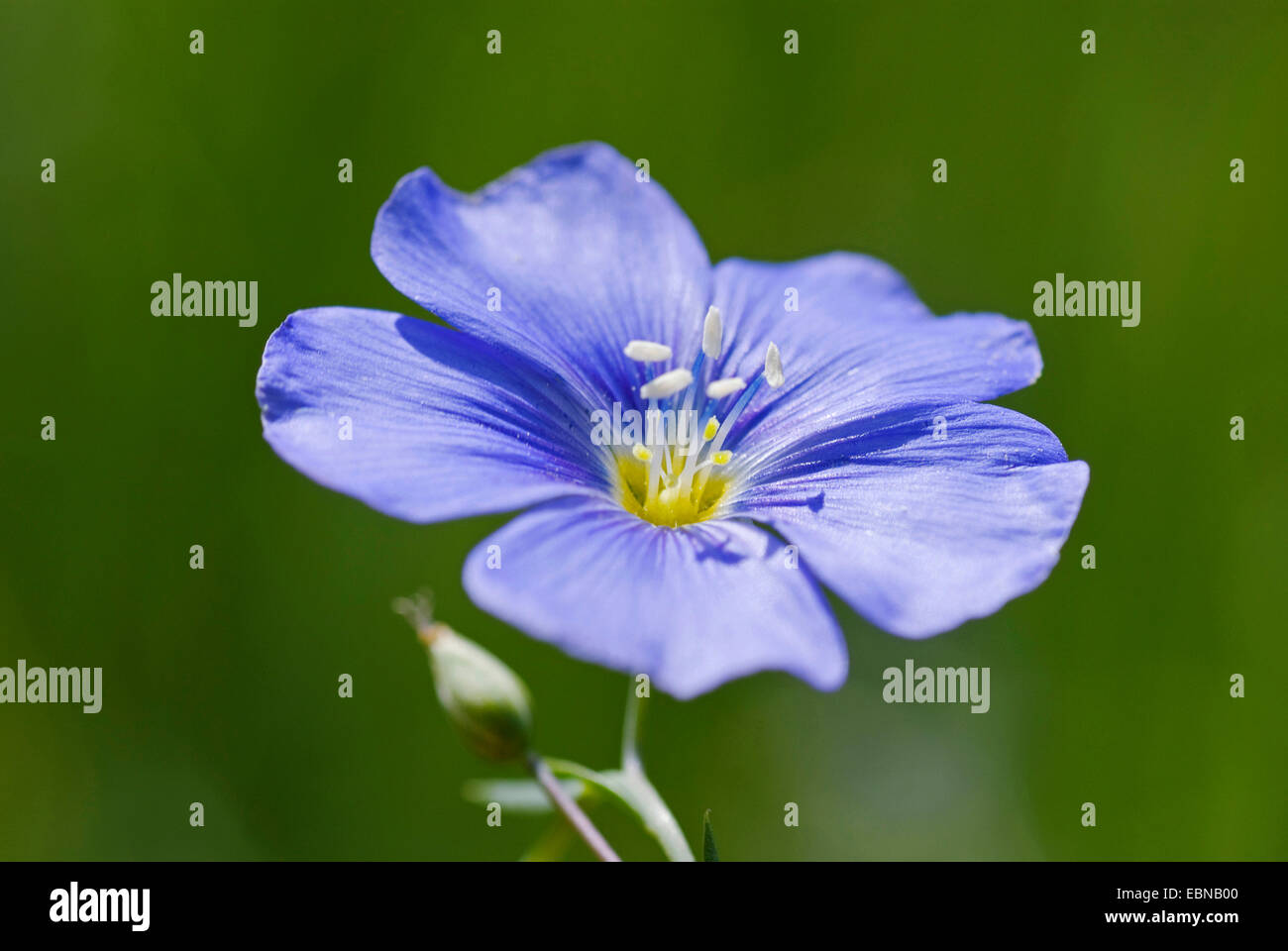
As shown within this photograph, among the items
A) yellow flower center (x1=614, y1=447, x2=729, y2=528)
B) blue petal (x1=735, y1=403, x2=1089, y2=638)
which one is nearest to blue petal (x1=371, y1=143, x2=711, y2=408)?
yellow flower center (x1=614, y1=447, x2=729, y2=528)

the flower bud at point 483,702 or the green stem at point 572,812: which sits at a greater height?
the flower bud at point 483,702

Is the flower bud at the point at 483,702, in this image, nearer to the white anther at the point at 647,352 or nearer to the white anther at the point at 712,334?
the white anther at the point at 647,352

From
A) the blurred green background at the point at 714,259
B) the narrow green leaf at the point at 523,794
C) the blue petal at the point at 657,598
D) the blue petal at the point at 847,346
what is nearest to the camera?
the blue petal at the point at 657,598

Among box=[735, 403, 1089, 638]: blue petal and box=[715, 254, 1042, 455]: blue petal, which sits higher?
box=[715, 254, 1042, 455]: blue petal

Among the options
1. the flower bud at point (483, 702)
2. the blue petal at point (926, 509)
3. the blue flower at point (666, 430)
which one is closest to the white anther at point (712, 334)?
the blue flower at point (666, 430)

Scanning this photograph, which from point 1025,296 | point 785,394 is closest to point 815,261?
point 785,394

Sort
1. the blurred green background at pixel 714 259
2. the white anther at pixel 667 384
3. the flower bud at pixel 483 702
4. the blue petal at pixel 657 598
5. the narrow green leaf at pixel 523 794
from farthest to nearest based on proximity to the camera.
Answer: the blurred green background at pixel 714 259
the white anther at pixel 667 384
the narrow green leaf at pixel 523 794
the flower bud at pixel 483 702
the blue petal at pixel 657 598

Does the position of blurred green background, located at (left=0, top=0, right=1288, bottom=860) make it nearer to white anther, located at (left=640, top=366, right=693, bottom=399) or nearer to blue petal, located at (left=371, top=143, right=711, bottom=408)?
blue petal, located at (left=371, top=143, right=711, bottom=408)
